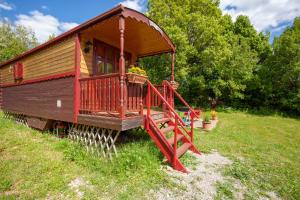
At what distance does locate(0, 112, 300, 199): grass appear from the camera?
3.03 meters

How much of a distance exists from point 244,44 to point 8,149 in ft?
52.4

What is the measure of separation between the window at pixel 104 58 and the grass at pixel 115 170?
2.47 metres

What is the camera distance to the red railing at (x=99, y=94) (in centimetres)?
388

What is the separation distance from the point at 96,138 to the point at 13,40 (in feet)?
77.2

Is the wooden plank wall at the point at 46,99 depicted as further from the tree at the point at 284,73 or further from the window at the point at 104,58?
the tree at the point at 284,73

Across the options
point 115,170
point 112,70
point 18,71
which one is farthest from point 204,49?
point 115,170

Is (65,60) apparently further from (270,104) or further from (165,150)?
(270,104)

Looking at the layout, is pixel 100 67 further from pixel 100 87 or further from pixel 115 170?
pixel 115 170

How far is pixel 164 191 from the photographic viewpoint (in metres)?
3.04

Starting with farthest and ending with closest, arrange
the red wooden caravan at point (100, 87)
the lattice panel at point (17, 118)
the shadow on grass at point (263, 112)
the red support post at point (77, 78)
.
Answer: the shadow on grass at point (263, 112), the lattice panel at point (17, 118), the red support post at point (77, 78), the red wooden caravan at point (100, 87)

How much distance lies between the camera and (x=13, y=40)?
68.5 feet

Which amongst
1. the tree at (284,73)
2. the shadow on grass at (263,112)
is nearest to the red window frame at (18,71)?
the shadow on grass at (263,112)

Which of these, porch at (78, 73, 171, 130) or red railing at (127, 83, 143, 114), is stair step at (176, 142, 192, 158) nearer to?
porch at (78, 73, 171, 130)

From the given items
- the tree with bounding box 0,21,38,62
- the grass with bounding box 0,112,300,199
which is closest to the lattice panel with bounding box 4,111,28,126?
the grass with bounding box 0,112,300,199
